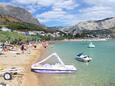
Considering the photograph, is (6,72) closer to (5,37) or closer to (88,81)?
(88,81)

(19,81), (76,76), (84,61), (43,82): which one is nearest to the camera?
(19,81)

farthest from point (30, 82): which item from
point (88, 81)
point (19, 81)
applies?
point (88, 81)

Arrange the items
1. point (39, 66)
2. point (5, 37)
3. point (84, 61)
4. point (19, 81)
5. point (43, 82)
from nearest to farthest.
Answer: point (19, 81)
point (43, 82)
point (39, 66)
point (84, 61)
point (5, 37)

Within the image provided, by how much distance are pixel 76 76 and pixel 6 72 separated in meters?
9.27

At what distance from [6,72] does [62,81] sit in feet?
19.3

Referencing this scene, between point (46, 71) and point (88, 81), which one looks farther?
point (46, 71)

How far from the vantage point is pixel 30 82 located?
1236 inches

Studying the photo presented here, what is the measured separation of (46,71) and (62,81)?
6.10 meters

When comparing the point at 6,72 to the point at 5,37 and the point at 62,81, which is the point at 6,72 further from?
the point at 5,37

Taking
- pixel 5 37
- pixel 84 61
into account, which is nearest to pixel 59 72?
pixel 84 61

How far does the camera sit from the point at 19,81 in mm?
30047

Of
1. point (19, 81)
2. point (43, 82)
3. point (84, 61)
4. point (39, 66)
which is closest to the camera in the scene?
point (19, 81)

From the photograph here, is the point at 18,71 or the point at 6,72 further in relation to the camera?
the point at 18,71

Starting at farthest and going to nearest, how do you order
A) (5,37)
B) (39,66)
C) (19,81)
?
1. (5,37)
2. (39,66)
3. (19,81)
